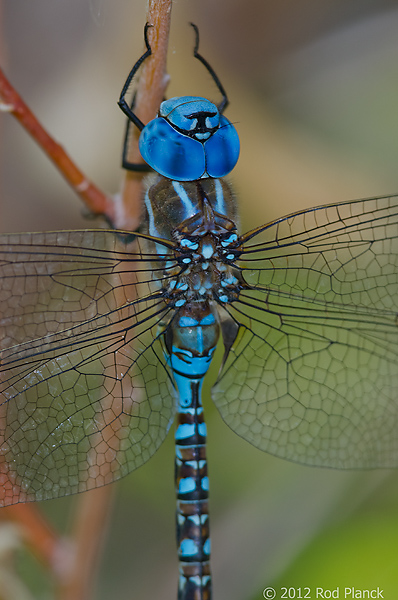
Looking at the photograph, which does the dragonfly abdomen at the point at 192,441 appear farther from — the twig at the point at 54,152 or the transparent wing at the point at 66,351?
the twig at the point at 54,152

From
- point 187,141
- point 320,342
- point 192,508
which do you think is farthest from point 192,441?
point 187,141

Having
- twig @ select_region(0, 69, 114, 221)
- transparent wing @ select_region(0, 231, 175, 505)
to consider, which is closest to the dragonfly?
transparent wing @ select_region(0, 231, 175, 505)

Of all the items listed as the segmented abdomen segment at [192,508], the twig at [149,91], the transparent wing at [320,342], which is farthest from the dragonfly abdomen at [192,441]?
the twig at [149,91]

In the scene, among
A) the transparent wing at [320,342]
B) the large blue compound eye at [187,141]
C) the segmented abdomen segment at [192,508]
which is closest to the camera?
the large blue compound eye at [187,141]

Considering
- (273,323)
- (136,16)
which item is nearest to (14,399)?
(273,323)

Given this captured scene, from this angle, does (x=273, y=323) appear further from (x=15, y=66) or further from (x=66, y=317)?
(x=15, y=66)

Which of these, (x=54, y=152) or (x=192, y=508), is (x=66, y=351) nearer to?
(x=54, y=152)

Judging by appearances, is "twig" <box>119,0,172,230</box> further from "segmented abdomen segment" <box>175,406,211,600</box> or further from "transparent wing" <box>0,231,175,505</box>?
"segmented abdomen segment" <box>175,406,211,600</box>
